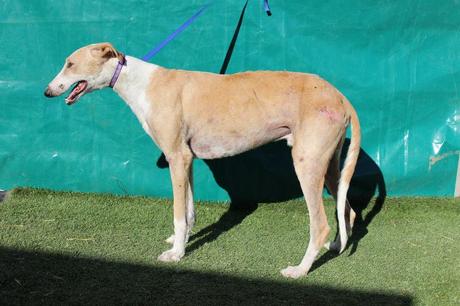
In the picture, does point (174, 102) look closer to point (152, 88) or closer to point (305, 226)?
point (152, 88)

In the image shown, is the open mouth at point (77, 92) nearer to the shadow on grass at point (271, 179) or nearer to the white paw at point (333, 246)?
the shadow on grass at point (271, 179)

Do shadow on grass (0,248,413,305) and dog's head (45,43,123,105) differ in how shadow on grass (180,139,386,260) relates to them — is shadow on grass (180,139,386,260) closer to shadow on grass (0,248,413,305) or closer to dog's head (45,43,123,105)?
shadow on grass (0,248,413,305)

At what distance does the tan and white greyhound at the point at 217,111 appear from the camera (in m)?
4.45

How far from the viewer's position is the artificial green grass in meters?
4.11

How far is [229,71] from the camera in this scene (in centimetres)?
580

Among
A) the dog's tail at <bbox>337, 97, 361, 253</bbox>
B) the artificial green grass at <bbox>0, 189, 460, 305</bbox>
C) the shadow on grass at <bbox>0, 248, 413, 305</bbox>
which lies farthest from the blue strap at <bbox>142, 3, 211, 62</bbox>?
the shadow on grass at <bbox>0, 248, 413, 305</bbox>

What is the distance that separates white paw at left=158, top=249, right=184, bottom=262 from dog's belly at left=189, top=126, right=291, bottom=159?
0.78m

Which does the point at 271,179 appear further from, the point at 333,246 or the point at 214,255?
the point at 214,255

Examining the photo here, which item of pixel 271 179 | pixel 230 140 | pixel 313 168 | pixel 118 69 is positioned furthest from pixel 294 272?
pixel 118 69

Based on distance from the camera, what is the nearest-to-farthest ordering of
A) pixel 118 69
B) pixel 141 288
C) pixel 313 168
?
pixel 141 288 < pixel 313 168 < pixel 118 69

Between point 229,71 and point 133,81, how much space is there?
1.42 meters

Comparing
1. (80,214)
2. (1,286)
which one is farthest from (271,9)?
(1,286)

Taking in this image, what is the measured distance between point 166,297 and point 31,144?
2.69 m

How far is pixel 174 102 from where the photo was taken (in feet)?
14.9
